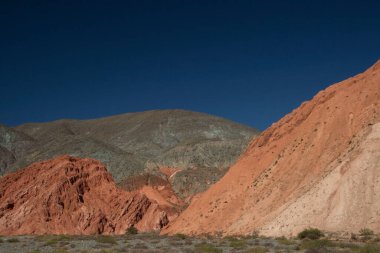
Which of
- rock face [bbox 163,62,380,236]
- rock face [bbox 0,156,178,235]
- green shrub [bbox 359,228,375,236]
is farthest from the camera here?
rock face [bbox 0,156,178,235]

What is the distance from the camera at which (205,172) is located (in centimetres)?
9294

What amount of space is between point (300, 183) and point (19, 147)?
478 ft

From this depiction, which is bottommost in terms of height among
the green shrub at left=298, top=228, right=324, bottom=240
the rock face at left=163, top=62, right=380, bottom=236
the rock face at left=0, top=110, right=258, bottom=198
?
the green shrub at left=298, top=228, right=324, bottom=240

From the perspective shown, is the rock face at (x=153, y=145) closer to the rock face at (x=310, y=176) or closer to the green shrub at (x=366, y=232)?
the rock face at (x=310, y=176)

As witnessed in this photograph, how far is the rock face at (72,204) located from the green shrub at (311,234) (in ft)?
131

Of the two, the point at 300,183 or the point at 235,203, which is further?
the point at 235,203

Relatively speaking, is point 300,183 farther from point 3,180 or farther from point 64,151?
point 64,151

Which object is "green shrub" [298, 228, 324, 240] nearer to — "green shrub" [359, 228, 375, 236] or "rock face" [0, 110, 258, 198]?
"green shrub" [359, 228, 375, 236]

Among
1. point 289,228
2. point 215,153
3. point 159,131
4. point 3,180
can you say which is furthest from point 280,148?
point 159,131

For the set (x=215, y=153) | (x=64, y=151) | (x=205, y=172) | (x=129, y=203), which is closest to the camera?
(x=129, y=203)

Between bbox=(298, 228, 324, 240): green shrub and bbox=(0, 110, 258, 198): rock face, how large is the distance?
56307 millimetres

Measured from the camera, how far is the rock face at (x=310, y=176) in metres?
31.0

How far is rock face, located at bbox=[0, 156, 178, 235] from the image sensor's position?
65.6m

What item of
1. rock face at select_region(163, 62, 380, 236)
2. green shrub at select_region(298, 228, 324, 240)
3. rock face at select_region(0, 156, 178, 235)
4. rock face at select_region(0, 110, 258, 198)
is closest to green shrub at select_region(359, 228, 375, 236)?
rock face at select_region(163, 62, 380, 236)
